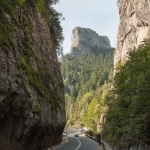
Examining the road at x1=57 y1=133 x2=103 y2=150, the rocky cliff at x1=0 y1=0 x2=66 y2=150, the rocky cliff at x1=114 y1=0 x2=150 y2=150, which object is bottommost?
the road at x1=57 y1=133 x2=103 y2=150

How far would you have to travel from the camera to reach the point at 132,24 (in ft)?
178

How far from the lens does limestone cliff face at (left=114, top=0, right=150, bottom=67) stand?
149ft

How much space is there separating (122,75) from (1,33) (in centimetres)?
880

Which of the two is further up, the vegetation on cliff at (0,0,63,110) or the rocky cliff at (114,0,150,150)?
the rocky cliff at (114,0,150,150)

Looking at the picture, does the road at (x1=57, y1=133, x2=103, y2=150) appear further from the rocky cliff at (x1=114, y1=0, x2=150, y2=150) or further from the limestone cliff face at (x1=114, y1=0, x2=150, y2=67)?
the limestone cliff face at (x1=114, y1=0, x2=150, y2=67)

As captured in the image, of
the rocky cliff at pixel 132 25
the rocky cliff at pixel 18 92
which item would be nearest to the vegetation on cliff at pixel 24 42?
the rocky cliff at pixel 18 92

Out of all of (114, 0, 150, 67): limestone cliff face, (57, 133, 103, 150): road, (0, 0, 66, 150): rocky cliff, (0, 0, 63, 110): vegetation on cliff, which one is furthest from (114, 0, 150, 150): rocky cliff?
(0, 0, 66, 150): rocky cliff

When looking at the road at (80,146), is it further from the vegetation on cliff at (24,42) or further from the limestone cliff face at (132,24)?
the limestone cliff face at (132,24)

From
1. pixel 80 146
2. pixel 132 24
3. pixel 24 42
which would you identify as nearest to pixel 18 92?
pixel 24 42

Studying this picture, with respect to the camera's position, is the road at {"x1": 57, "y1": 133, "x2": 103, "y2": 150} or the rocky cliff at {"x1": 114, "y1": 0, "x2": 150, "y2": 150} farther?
the rocky cliff at {"x1": 114, "y1": 0, "x2": 150, "y2": 150}

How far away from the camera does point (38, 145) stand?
70.9 feet

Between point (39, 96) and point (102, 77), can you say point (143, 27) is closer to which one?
point (39, 96)

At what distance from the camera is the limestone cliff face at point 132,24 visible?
45.5m

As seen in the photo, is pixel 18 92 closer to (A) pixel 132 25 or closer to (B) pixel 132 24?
(A) pixel 132 25
